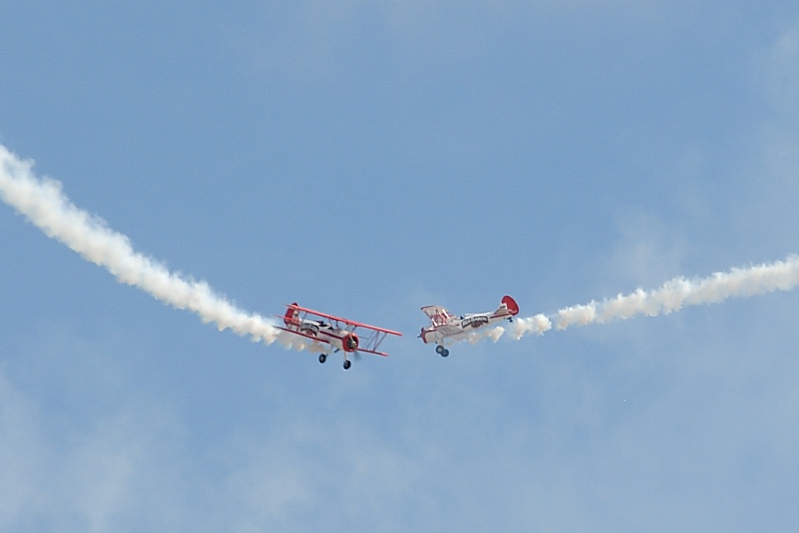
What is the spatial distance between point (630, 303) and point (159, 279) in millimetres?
33306

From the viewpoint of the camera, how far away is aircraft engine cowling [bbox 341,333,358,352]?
107938 millimetres

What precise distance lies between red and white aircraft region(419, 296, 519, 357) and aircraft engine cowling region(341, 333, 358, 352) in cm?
584

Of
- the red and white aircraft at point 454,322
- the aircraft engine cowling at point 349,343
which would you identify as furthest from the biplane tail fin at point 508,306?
the aircraft engine cowling at point 349,343

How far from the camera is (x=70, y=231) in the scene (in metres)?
97.4

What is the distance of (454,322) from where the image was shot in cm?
11025

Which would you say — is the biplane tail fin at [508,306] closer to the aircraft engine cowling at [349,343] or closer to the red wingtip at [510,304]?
the red wingtip at [510,304]

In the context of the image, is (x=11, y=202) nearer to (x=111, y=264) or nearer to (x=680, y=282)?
(x=111, y=264)

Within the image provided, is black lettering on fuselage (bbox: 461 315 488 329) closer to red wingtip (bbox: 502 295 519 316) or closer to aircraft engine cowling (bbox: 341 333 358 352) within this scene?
red wingtip (bbox: 502 295 519 316)

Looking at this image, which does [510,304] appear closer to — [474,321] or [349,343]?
[474,321]

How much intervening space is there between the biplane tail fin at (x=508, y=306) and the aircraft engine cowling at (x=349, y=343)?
396 inches

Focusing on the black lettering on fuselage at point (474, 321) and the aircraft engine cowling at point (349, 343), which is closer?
the aircraft engine cowling at point (349, 343)

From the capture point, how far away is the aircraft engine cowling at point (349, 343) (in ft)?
354

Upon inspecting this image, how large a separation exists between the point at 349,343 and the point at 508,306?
11194 mm

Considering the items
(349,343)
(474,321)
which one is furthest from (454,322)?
(349,343)
